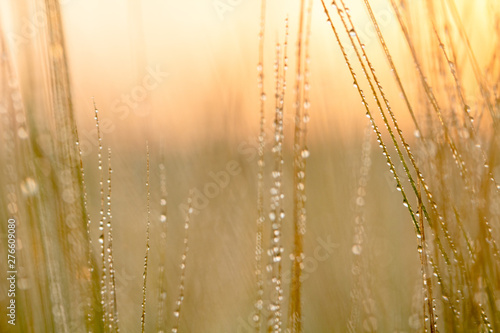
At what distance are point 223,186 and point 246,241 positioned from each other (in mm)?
176

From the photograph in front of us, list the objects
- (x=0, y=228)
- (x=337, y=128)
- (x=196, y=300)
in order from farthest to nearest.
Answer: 1. (x=196, y=300)
2. (x=337, y=128)
3. (x=0, y=228)

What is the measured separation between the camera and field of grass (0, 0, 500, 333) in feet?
2.10

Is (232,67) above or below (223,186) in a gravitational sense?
above

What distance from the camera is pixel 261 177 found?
737mm

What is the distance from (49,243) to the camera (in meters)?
0.84

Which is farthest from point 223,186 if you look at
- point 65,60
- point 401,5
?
point 401,5

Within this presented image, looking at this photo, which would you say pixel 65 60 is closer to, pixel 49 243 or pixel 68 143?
pixel 68 143

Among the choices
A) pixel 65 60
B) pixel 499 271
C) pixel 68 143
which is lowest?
pixel 499 271

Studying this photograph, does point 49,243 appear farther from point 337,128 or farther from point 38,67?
point 337,128

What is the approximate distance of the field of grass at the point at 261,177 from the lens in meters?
0.64

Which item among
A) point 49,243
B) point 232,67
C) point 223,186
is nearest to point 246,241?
point 223,186

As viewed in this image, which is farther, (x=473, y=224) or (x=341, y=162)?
(x=341, y=162)

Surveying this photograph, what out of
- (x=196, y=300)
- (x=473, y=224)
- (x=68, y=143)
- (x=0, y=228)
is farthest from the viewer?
(x=196, y=300)

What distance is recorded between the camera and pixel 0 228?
93 cm
